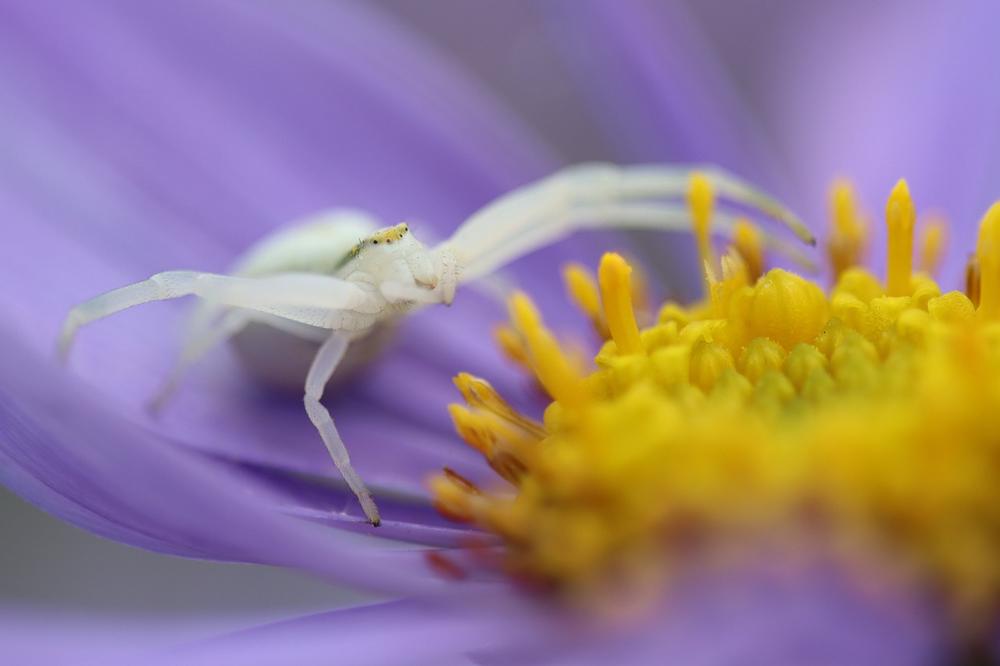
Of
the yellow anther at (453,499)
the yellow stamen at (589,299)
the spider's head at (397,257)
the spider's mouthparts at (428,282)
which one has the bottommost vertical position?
the yellow anther at (453,499)

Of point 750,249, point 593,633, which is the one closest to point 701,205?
point 750,249

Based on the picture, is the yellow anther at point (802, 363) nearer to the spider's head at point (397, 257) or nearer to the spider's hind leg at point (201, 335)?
the spider's head at point (397, 257)

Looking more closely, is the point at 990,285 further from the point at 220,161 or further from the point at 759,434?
the point at 220,161

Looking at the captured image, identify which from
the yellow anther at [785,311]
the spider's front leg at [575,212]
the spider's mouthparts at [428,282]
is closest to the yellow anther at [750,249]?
the spider's front leg at [575,212]

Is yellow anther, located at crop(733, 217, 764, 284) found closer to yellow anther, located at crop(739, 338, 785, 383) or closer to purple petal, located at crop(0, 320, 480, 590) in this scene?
yellow anther, located at crop(739, 338, 785, 383)

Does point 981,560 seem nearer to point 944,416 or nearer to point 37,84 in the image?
point 944,416

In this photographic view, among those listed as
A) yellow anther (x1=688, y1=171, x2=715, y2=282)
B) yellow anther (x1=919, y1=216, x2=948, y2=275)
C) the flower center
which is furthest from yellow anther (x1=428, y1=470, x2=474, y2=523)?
yellow anther (x1=919, y1=216, x2=948, y2=275)
